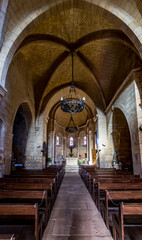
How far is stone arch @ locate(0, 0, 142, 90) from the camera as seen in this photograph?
197 inches

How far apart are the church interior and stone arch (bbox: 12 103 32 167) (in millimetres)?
76

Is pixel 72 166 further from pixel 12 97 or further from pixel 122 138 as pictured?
pixel 12 97

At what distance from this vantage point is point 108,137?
1262 cm

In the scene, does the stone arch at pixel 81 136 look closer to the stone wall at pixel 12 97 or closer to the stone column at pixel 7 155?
the stone wall at pixel 12 97

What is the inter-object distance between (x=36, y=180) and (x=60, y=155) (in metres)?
17.4

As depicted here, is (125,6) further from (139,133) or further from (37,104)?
(37,104)

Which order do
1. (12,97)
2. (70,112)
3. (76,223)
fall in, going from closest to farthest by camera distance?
(76,223) → (12,97) → (70,112)

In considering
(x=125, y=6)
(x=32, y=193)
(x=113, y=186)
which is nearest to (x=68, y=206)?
(x=113, y=186)

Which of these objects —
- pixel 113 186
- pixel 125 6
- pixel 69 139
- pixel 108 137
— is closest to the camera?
pixel 113 186

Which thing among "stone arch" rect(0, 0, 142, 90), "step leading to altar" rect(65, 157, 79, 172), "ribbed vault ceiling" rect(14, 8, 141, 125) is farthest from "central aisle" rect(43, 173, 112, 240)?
"step leading to altar" rect(65, 157, 79, 172)

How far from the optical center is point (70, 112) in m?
9.52

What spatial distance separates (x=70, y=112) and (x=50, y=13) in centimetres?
524

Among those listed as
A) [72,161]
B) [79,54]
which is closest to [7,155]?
[79,54]

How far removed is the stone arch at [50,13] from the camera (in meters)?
5.00
